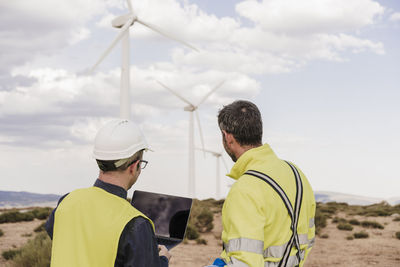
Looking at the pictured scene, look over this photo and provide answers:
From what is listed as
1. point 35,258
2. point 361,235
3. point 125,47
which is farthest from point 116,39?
point 361,235

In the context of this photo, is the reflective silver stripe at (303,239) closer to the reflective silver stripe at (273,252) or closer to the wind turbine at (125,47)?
the reflective silver stripe at (273,252)

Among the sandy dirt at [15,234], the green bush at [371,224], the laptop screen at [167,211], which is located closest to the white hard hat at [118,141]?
the laptop screen at [167,211]

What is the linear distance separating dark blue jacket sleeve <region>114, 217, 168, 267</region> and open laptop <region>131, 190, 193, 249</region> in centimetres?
98

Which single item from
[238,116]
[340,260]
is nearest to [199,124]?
[340,260]

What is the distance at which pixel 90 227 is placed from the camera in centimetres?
264

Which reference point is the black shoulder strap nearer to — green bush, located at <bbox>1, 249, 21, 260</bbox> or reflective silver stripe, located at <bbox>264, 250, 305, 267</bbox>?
reflective silver stripe, located at <bbox>264, 250, 305, 267</bbox>

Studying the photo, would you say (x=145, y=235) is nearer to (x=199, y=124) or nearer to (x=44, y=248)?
(x=44, y=248)

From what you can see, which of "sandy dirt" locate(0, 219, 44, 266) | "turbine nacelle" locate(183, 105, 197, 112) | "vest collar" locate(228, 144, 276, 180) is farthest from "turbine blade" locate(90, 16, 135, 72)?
"vest collar" locate(228, 144, 276, 180)

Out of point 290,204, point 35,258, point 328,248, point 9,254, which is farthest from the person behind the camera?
point 328,248

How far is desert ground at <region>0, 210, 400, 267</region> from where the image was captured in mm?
15859

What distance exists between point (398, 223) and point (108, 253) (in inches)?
1061

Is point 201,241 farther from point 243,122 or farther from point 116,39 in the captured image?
point 243,122

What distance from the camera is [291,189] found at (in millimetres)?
3211

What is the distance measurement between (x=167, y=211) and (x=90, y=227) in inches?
44.7
